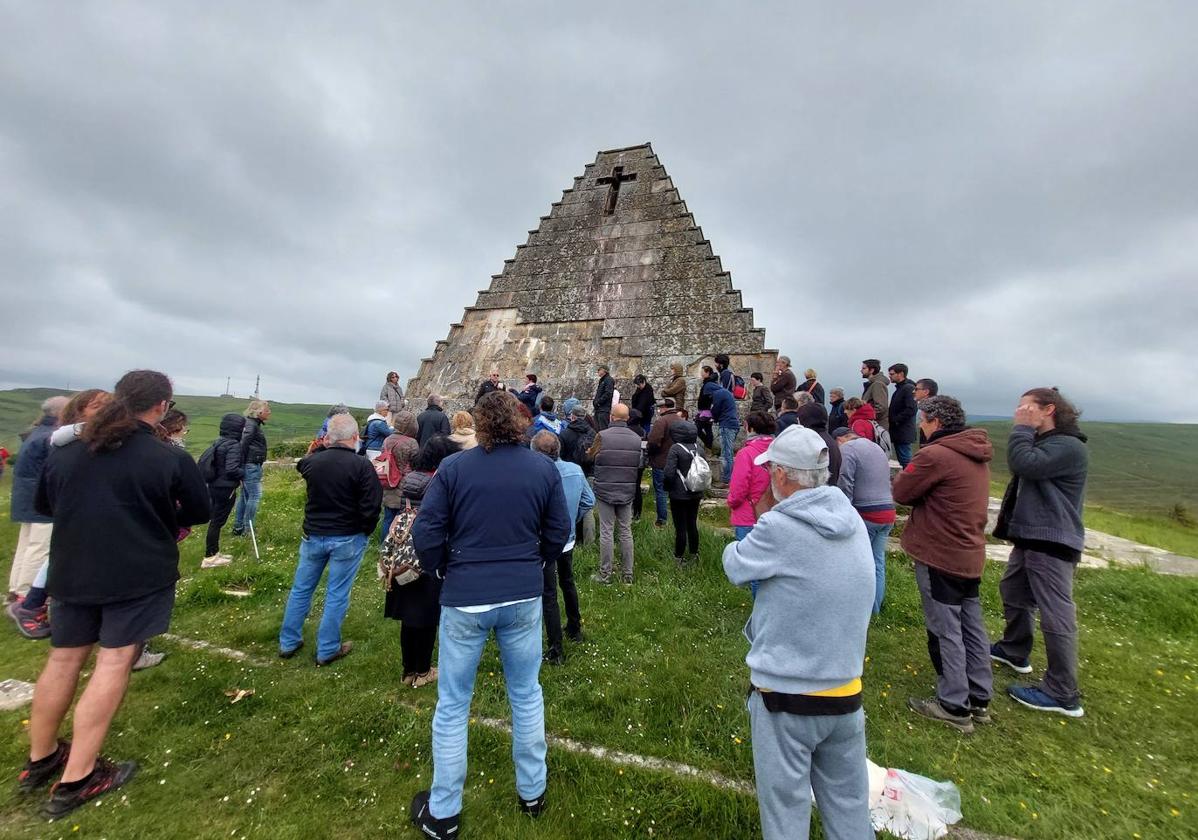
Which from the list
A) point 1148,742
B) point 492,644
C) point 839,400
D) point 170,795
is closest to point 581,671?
point 492,644

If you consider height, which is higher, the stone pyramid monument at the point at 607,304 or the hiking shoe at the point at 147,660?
the stone pyramid monument at the point at 607,304

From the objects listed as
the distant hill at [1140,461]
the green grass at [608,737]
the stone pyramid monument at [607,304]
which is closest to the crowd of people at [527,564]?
the green grass at [608,737]

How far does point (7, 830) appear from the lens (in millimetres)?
2846

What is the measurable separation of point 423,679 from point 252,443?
5.06 metres

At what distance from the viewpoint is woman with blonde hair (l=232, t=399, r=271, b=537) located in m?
7.19

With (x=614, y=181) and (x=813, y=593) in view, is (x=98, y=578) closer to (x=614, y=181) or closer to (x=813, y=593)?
(x=813, y=593)

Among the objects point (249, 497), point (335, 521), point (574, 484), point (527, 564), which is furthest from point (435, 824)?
point (249, 497)

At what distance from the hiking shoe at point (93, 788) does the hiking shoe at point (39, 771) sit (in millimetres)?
208

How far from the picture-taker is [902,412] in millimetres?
8742

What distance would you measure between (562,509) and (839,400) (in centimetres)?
855

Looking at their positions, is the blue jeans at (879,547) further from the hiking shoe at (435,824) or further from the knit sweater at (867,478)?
the hiking shoe at (435,824)

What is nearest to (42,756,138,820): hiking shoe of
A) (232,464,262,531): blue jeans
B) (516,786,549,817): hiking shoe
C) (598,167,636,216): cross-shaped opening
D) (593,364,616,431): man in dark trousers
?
(516,786,549,817): hiking shoe

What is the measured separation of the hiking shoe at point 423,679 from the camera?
14.3 ft

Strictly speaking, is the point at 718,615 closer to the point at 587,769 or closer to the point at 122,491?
the point at 587,769
